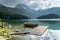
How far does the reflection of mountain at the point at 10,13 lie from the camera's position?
4.75 meters

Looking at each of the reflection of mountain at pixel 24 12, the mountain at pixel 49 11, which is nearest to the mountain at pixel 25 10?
the reflection of mountain at pixel 24 12

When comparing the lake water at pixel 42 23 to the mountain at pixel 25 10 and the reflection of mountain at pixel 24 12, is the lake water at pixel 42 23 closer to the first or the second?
the reflection of mountain at pixel 24 12

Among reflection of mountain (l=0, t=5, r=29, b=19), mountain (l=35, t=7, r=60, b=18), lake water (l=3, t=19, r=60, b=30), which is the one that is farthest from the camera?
reflection of mountain (l=0, t=5, r=29, b=19)

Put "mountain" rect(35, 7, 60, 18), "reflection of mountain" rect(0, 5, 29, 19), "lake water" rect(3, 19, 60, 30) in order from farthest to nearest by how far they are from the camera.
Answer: "reflection of mountain" rect(0, 5, 29, 19) → "mountain" rect(35, 7, 60, 18) → "lake water" rect(3, 19, 60, 30)

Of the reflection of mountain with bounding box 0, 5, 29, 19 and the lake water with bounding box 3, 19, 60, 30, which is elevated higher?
the reflection of mountain with bounding box 0, 5, 29, 19

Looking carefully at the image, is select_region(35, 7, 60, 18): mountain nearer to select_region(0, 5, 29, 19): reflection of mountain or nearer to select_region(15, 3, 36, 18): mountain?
select_region(15, 3, 36, 18): mountain

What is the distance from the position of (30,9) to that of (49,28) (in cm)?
85

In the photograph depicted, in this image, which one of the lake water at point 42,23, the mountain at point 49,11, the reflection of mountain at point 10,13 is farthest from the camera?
the reflection of mountain at point 10,13

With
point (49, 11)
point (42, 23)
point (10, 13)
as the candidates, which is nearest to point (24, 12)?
point (10, 13)

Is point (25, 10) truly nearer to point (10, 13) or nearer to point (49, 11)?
point (10, 13)

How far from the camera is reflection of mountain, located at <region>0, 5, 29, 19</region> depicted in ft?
15.6

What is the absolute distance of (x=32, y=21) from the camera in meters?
4.68

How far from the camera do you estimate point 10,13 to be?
481 centimetres

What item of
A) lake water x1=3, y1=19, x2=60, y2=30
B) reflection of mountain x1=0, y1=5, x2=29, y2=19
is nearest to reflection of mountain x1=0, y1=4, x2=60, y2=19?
reflection of mountain x1=0, y1=5, x2=29, y2=19
